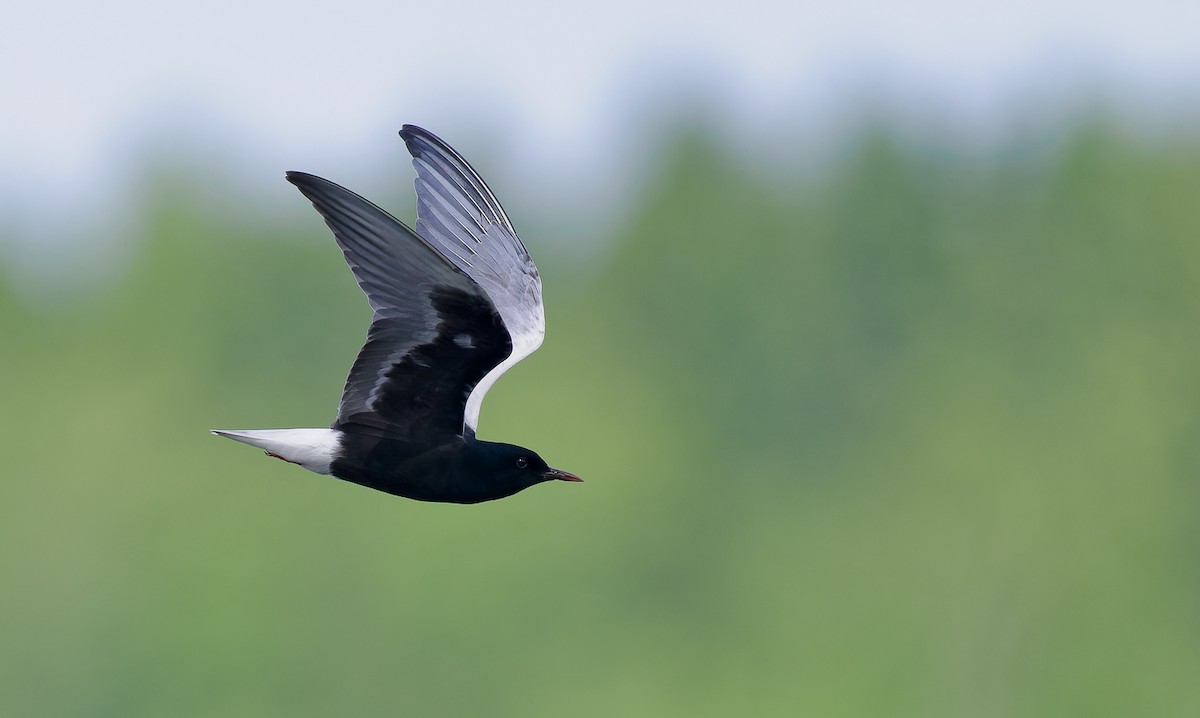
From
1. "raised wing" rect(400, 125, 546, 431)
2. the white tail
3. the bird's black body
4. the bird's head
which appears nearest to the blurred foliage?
"raised wing" rect(400, 125, 546, 431)

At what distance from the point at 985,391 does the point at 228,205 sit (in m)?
24.8

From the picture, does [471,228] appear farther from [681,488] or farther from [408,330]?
[681,488]

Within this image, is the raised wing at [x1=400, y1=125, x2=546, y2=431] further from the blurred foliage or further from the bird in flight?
the blurred foliage

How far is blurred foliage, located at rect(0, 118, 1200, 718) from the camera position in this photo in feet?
147

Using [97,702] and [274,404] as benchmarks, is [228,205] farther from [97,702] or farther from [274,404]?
[97,702]

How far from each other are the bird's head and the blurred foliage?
1036 inches

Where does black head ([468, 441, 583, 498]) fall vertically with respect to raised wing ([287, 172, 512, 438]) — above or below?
below

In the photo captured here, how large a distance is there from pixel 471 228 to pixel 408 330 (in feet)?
8.03

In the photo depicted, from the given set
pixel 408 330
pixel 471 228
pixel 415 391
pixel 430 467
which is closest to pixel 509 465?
pixel 430 467

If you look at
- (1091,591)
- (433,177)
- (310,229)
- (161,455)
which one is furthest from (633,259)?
(433,177)

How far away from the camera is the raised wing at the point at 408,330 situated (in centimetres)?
1291

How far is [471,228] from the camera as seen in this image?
1587cm

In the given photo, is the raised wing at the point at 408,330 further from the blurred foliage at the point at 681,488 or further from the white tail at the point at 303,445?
the blurred foliage at the point at 681,488

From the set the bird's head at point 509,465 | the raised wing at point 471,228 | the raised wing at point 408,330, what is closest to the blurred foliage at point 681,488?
the raised wing at point 471,228
